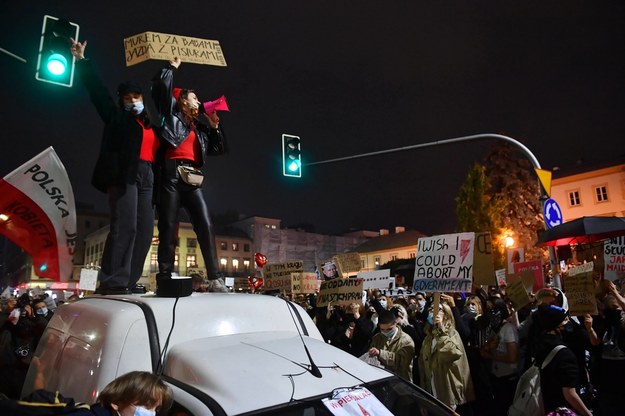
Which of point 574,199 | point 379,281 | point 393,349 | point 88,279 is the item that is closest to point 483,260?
point 393,349

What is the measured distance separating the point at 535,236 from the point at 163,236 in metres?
44.4

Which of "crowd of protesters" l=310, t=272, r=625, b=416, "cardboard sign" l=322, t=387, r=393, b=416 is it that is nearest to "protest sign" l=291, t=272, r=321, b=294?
"crowd of protesters" l=310, t=272, r=625, b=416

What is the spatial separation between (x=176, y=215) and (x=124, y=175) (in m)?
0.68

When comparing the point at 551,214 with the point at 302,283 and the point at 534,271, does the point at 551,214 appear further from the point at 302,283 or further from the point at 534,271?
the point at 302,283

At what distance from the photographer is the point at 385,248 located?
75625 mm

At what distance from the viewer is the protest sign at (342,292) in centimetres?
878

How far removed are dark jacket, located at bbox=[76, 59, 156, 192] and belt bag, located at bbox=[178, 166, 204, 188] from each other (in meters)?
0.43

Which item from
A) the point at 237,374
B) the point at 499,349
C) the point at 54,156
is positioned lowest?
the point at 499,349

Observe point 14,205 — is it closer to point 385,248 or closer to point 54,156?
point 54,156

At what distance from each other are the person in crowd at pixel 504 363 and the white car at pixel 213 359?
449 cm

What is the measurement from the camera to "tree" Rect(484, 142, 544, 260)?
4331cm

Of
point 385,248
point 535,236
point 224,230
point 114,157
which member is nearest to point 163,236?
point 114,157

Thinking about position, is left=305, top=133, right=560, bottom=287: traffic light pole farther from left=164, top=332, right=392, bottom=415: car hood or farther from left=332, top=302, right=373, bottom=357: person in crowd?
left=164, top=332, right=392, bottom=415: car hood

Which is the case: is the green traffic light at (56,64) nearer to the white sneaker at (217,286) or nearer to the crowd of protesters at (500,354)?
the white sneaker at (217,286)
